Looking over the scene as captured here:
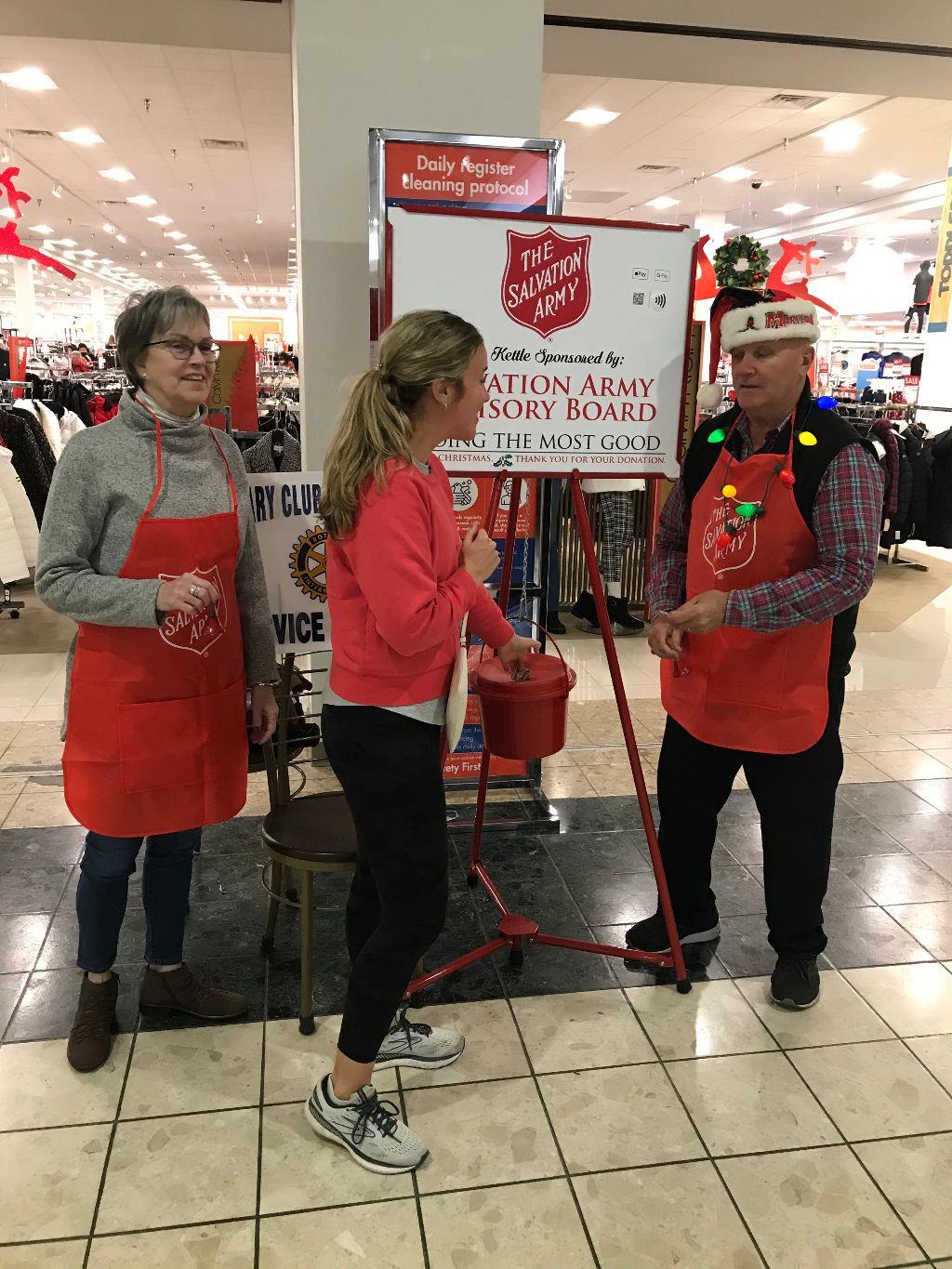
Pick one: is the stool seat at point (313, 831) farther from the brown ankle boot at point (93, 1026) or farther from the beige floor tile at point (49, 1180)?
the beige floor tile at point (49, 1180)

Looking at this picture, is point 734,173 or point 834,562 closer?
point 834,562

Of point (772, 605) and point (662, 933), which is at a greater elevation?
point (772, 605)

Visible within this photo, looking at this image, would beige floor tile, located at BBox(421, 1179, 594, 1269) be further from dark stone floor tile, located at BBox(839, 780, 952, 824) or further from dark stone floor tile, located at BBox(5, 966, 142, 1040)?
dark stone floor tile, located at BBox(839, 780, 952, 824)

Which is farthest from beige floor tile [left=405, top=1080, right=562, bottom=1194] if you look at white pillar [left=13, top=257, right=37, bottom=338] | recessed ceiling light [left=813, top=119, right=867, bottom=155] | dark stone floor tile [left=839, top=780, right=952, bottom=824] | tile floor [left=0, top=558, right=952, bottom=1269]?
white pillar [left=13, top=257, right=37, bottom=338]

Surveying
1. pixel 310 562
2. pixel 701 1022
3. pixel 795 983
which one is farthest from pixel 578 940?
pixel 310 562

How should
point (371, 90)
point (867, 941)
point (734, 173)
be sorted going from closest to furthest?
point (867, 941)
point (371, 90)
point (734, 173)

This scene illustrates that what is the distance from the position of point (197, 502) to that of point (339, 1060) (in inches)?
46.6

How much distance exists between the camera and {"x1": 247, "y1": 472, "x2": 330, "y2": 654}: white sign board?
2.75 metres

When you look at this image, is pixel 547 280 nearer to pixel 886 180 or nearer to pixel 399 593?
pixel 399 593

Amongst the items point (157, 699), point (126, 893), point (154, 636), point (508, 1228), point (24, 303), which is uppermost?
point (24, 303)

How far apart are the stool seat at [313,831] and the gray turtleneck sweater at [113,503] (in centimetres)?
64

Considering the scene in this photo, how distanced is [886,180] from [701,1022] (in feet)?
38.2

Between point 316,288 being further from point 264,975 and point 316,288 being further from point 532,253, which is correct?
point 264,975

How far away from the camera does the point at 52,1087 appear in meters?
2.13
